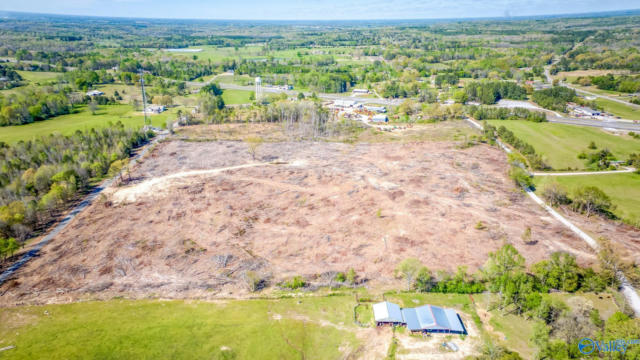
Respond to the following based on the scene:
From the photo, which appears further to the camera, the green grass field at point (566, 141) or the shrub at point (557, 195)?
the green grass field at point (566, 141)

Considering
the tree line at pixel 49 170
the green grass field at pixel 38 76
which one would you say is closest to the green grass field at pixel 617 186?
the tree line at pixel 49 170

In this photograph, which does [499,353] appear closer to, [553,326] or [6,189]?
[553,326]

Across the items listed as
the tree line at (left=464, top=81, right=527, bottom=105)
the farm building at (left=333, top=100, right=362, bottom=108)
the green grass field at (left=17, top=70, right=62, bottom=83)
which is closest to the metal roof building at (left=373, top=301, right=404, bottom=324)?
the farm building at (left=333, top=100, right=362, bottom=108)

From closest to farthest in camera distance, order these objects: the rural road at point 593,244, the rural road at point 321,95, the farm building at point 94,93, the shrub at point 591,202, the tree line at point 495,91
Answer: the rural road at point 593,244 → the shrub at point 591,202 → the tree line at point 495,91 → the farm building at point 94,93 → the rural road at point 321,95

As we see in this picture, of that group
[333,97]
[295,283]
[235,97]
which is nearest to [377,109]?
[333,97]

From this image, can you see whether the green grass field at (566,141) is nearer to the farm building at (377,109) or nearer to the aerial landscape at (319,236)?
the aerial landscape at (319,236)

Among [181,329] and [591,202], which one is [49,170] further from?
[591,202]

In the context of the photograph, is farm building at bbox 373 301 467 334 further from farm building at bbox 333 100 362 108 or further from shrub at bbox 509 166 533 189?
farm building at bbox 333 100 362 108
